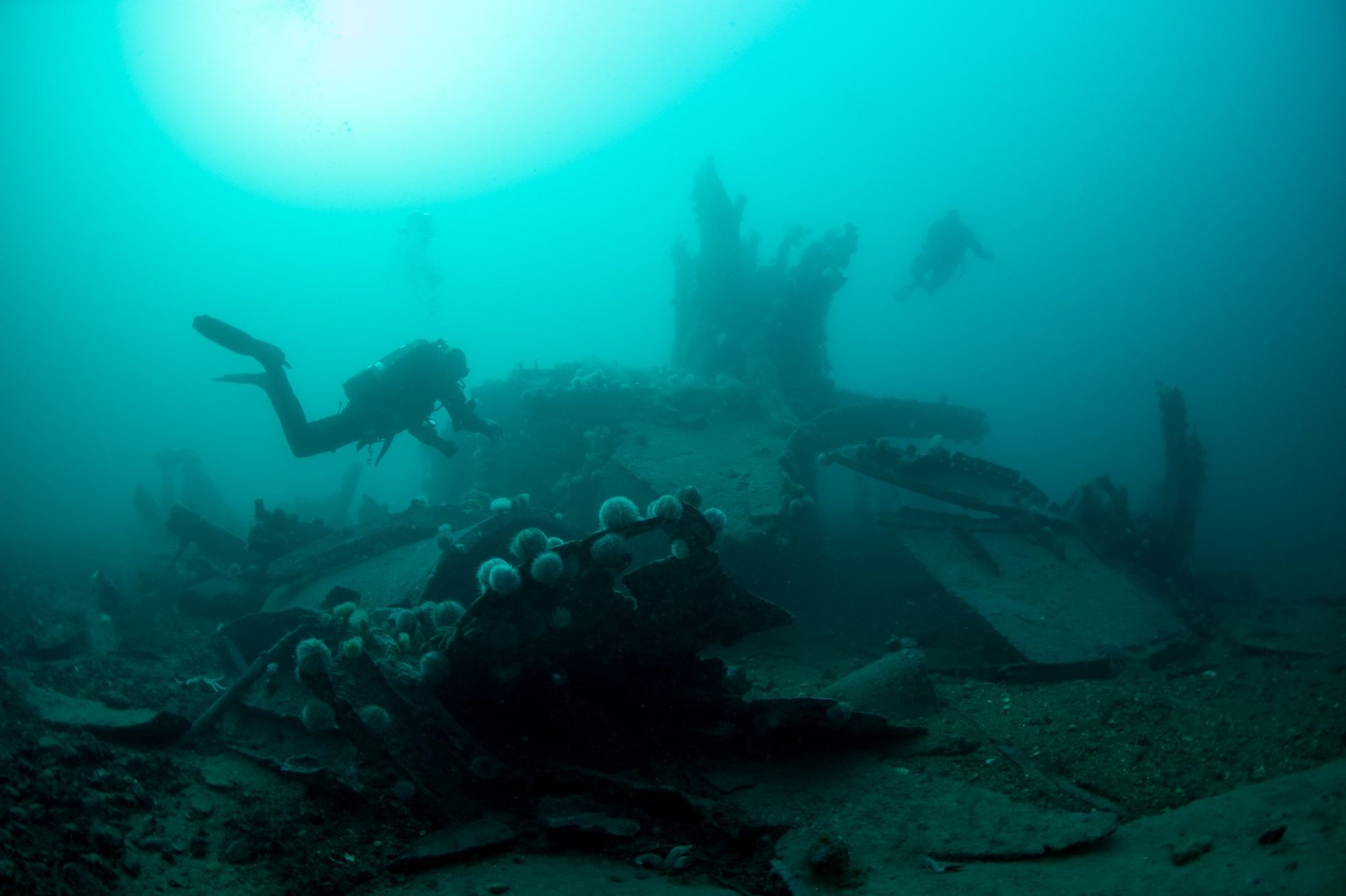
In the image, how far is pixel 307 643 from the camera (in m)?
3.73

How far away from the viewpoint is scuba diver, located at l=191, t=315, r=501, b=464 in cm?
941

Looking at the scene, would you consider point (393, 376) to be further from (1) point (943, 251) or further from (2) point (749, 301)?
(1) point (943, 251)

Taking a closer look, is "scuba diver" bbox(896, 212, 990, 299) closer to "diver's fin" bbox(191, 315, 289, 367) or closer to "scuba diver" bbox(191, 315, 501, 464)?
"scuba diver" bbox(191, 315, 501, 464)

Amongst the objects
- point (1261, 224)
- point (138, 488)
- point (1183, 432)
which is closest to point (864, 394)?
point (1183, 432)

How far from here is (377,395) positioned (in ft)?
31.3

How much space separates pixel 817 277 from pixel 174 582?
15.1 meters

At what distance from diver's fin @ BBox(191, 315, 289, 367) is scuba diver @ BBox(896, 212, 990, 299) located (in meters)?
17.2

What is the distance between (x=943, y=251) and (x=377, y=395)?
16.8 meters

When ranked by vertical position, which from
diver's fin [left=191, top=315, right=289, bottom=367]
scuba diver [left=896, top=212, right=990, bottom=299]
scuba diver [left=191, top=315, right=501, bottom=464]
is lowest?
scuba diver [left=191, top=315, right=501, bottom=464]

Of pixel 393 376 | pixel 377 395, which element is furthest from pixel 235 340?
pixel 393 376

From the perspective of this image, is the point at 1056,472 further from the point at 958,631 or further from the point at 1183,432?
the point at 958,631

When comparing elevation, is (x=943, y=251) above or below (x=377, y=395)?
above

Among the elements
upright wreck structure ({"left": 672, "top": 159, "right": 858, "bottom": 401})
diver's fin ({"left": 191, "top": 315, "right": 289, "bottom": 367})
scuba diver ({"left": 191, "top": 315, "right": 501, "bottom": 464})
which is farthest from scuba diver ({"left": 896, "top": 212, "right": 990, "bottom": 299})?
diver's fin ({"left": 191, "top": 315, "right": 289, "bottom": 367})

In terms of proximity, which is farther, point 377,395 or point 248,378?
point 377,395
